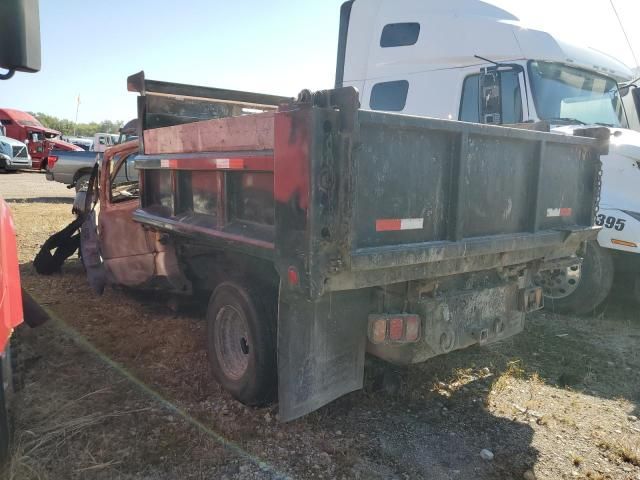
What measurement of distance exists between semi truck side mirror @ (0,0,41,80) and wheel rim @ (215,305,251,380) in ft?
6.26

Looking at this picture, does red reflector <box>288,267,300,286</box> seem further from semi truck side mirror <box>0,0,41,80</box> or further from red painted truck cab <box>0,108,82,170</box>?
red painted truck cab <box>0,108,82,170</box>

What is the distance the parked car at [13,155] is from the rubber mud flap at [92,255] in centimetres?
2226

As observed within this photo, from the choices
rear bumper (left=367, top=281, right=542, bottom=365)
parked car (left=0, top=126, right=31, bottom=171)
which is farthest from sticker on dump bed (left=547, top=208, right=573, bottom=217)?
parked car (left=0, top=126, right=31, bottom=171)

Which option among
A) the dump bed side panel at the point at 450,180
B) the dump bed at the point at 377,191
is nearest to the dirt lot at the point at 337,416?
the dump bed at the point at 377,191

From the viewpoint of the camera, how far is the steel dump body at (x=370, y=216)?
2.45m

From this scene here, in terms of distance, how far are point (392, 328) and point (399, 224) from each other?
595 mm

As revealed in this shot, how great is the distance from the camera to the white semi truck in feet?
17.0

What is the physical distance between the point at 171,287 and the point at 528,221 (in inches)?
122

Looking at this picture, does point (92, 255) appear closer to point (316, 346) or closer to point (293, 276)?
point (316, 346)

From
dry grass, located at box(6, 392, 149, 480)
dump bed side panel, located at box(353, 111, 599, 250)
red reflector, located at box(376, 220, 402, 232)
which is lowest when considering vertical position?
dry grass, located at box(6, 392, 149, 480)

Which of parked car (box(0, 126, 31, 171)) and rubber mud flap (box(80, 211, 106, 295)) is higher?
parked car (box(0, 126, 31, 171))

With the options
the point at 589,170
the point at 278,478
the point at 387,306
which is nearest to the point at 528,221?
the point at 589,170

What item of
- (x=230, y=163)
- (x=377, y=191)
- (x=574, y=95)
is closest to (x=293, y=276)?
(x=377, y=191)

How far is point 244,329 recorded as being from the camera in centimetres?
342
